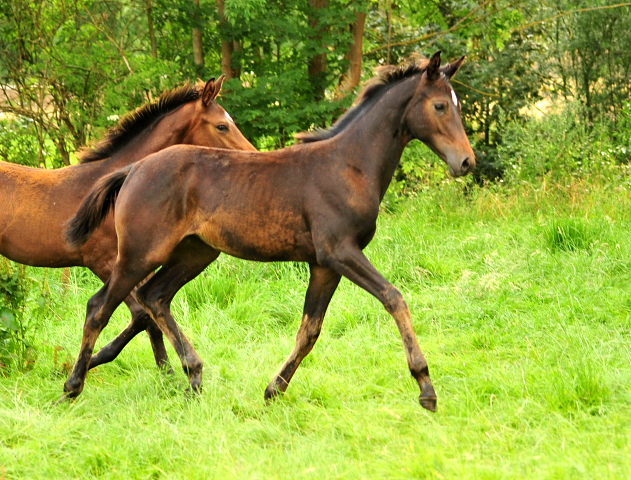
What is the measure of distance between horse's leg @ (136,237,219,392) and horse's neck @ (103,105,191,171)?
1.01 metres

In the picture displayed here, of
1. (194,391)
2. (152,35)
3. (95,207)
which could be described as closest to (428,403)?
(194,391)

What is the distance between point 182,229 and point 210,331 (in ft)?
5.70

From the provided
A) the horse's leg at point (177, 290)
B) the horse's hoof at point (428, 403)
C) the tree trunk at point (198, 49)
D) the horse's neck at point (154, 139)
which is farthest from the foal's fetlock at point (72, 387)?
the tree trunk at point (198, 49)

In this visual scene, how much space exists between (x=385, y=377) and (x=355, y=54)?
6.65m

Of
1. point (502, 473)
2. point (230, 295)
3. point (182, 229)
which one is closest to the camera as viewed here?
point (502, 473)

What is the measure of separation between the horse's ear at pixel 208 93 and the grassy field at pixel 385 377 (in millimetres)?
1828

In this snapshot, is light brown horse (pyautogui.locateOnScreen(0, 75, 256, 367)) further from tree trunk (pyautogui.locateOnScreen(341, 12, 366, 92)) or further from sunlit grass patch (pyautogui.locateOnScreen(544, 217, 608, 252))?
tree trunk (pyautogui.locateOnScreen(341, 12, 366, 92))

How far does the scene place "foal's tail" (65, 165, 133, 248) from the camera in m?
4.66

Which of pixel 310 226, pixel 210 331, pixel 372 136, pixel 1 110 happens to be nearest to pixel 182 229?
pixel 310 226

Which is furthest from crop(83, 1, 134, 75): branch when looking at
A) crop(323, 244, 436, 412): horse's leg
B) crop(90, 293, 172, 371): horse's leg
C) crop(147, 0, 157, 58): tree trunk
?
crop(323, 244, 436, 412): horse's leg

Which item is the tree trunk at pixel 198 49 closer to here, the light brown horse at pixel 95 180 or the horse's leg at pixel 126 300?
the light brown horse at pixel 95 180

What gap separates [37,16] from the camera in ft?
31.5

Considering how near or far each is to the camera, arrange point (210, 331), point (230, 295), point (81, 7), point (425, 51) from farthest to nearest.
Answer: point (425, 51) < point (81, 7) < point (230, 295) < point (210, 331)

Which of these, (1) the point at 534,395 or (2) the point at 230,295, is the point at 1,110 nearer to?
(2) the point at 230,295
